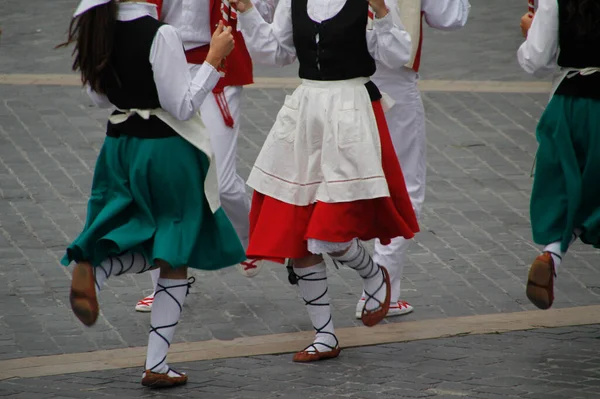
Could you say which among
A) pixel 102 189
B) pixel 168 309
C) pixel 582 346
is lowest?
pixel 582 346

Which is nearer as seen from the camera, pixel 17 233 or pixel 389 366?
pixel 389 366

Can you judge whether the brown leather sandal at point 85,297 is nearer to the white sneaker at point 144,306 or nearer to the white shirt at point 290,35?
the white sneaker at point 144,306

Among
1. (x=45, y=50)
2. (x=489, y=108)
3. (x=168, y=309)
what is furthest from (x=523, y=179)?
(x=45, y=50)

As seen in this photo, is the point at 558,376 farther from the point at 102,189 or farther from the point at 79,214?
the point at 79,214

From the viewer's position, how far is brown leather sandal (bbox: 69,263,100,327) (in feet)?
18.4

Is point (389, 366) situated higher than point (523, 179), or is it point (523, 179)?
point (389, 366)

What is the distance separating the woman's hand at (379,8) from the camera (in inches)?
244

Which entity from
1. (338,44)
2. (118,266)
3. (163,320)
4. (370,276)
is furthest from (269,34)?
(163,320)

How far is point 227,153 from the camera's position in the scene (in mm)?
7320

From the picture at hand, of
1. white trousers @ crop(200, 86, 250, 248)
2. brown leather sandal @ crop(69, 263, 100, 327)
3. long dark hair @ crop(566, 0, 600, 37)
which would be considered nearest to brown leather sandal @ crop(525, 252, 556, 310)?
long dark hair @ crop(566, 0, 600, 37)

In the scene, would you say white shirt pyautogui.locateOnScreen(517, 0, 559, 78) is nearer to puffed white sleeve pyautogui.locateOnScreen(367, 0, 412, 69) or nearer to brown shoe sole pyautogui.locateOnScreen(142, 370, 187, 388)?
puffed white sleeve pyautogui.locateOnScreen(367, 0, 412, 69)

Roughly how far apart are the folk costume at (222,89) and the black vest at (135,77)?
1.16 metres

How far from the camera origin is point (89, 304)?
221 inches

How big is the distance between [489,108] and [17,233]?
459 cm
